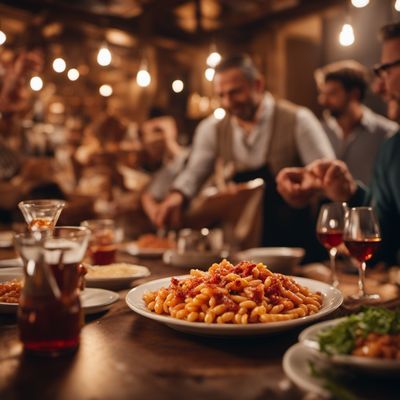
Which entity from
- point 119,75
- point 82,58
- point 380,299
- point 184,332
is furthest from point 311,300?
point 119,75

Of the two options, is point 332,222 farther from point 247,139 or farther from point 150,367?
point 247,139

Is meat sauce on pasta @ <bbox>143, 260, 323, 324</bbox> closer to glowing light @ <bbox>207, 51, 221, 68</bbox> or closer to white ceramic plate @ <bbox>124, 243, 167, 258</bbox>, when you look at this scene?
white ceramic plate @ <bbox>124, 243, 167, 258</bbox>

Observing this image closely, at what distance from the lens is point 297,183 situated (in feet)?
7.75

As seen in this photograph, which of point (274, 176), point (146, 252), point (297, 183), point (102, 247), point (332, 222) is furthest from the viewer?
point (274, 176)

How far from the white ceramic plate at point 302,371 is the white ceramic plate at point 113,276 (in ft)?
2.74

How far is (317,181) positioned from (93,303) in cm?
122

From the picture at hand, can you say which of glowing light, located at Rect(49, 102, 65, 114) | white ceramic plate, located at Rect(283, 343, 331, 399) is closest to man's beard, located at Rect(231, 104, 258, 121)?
white ceramic plate, located at Rect(283, 343, 331, 399)

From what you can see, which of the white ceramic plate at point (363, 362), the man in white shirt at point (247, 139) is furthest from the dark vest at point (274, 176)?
the white ceramic plate at point (363, 362)

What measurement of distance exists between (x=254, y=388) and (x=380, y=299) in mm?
881

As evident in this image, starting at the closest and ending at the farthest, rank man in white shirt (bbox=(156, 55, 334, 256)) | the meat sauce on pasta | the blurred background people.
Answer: the meat sauce on pasta, man in white shirt (bbox=(156, 55, 334, 256)), the blurred background people

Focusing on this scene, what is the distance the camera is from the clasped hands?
2168mm

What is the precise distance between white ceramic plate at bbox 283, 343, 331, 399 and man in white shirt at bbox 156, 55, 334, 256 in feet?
8.23

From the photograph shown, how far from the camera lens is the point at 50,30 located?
663 cm

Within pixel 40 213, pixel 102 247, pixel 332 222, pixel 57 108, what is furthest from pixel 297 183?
pixel 57 108
